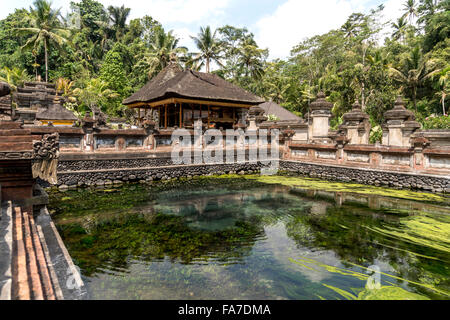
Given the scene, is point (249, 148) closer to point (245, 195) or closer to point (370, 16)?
point (245, 195)

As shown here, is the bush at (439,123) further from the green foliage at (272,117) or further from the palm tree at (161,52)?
the palm tree at (161,52)

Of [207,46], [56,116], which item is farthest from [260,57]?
[56,116]

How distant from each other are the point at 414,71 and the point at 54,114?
31937 millimetres

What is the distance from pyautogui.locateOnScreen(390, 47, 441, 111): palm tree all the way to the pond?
21687 mm

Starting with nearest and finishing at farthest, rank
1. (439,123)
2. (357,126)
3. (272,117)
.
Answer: (357,126) < (439,123) < (272,117)

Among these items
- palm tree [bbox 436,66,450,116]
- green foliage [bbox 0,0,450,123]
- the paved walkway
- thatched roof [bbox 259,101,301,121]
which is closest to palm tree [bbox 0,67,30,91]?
green foliage [bbox 0,0,450,123]

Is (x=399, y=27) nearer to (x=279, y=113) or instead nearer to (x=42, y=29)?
(x=279, y=113)

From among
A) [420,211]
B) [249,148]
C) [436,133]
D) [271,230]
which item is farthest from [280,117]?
[271,230]

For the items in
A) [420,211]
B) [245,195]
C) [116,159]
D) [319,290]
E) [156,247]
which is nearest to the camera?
[319,290]

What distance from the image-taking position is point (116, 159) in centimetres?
1428

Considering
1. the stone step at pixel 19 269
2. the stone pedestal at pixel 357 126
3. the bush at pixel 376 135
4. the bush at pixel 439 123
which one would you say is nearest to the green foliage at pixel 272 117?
the bush at pixel 376 135

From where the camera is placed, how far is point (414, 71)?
28719 mm

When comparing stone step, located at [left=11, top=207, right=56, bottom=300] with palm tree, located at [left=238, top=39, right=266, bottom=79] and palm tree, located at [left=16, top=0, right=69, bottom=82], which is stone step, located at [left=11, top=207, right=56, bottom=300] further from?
palm tree, located at [left=238, top=39, right=266, bottom=79]

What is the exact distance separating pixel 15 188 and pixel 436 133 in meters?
19.8
